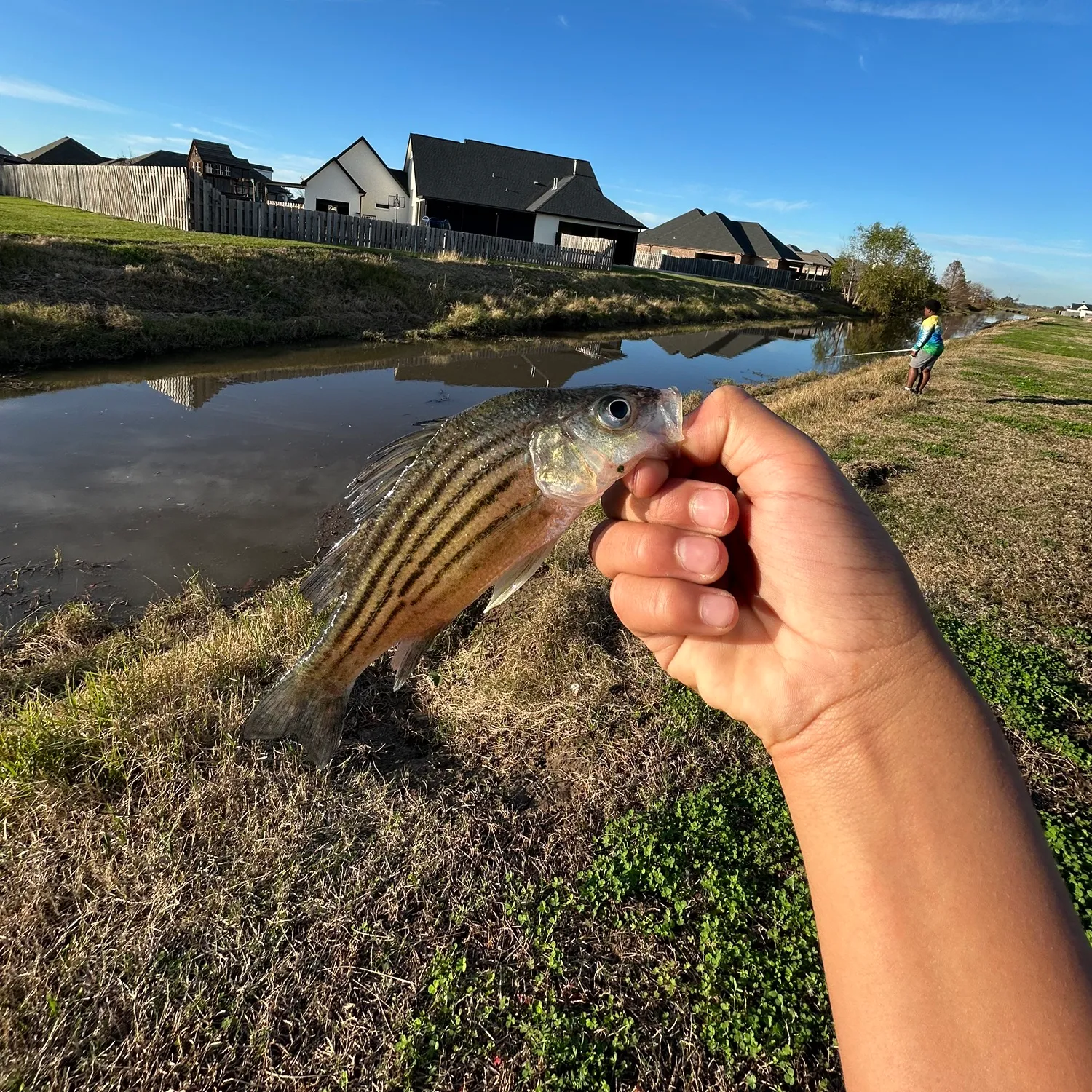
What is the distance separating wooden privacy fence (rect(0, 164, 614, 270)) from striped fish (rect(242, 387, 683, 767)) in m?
33.3

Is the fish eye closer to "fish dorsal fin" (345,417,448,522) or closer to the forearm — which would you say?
"fish dorsal fin" (345,417,448,522)

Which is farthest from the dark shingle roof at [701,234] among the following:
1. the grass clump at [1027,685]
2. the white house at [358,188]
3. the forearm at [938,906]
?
the forearm at [938,906]

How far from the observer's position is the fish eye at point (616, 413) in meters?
2.39

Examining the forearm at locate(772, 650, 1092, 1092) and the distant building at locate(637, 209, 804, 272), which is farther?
the distant building at locate(637, 209, 804, 272)

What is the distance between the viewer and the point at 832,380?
22297 millimetres

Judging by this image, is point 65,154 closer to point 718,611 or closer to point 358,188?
point 358,188

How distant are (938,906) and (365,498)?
7.85 ft

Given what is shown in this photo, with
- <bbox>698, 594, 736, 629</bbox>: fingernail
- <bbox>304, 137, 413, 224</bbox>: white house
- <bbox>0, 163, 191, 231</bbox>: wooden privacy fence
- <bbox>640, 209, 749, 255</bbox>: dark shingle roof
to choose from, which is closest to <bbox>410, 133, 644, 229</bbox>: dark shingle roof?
<bbox>304, 137, 413, 224</bbox>: white house

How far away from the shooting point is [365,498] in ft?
9.05

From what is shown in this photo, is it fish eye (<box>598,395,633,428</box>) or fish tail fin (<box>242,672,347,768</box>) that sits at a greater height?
fish eye (<box>598,395,633,428</box>)

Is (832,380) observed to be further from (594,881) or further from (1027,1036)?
(1027,1036)

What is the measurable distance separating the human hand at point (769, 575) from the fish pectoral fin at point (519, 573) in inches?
10.1

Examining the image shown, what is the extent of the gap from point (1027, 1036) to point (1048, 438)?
56.9 feet

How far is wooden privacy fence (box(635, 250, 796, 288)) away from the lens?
218 feet
